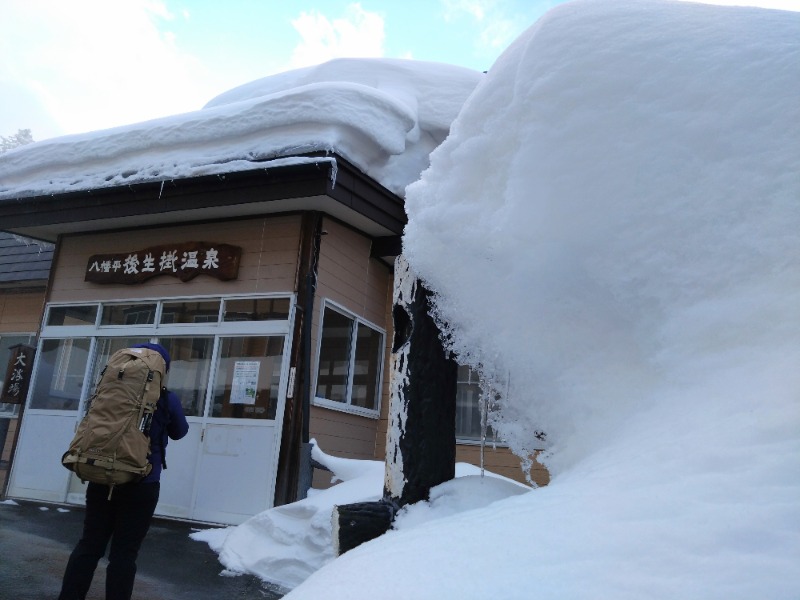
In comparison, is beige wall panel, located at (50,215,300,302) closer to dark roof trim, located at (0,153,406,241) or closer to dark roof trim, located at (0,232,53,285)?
dark roof trim, located at (0,153,406,241)

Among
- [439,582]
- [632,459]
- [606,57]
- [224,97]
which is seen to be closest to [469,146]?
[606,57]

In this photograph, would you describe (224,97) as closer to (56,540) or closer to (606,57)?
(56,540)

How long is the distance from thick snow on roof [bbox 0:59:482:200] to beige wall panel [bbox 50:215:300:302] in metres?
0.81

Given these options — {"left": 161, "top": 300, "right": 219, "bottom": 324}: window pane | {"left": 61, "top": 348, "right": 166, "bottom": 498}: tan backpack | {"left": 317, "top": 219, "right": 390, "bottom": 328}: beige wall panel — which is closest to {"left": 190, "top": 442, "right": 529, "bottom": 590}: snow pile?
{"left": 61, "top": 348, "right": 166, "bottom": 498}: tan backpack

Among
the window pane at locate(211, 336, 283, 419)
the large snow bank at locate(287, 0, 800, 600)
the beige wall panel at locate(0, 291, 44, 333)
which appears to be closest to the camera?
the large snow bank at locate(287, 0, 800, 600)

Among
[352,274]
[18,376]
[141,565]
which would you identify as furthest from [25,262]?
[141,565]

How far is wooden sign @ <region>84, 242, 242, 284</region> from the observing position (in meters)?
7.23

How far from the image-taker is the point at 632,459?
108 centimetres

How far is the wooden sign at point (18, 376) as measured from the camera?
8.07 metres

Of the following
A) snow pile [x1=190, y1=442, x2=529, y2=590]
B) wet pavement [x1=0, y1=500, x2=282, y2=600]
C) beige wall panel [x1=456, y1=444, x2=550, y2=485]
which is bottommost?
wet pavement [x1=0, y1=500, x2=282, y2=600]

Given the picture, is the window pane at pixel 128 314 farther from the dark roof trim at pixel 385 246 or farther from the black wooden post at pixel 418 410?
the black wooden post at pixel 418 410

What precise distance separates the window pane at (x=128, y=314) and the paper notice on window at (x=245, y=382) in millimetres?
1516

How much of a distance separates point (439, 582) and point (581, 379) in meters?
0.60

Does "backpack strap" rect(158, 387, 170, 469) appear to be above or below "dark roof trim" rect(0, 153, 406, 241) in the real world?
below
